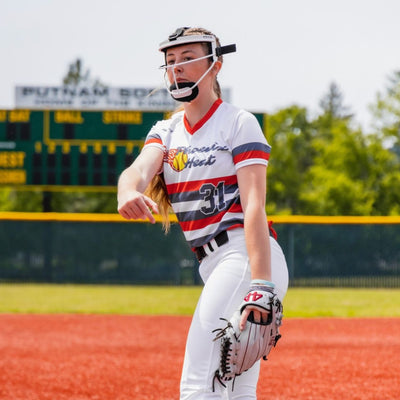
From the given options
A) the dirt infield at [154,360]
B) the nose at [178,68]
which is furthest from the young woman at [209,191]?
the dirt infield at [154,360]

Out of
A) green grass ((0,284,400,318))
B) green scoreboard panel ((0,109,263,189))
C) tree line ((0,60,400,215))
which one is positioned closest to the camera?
green grass ((0,284,400,318))

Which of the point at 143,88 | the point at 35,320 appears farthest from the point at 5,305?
the point at 143,88

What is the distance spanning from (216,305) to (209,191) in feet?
1.37

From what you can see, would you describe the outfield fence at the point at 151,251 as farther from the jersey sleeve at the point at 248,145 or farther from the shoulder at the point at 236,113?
the jersey sleeve at the point at 248,145

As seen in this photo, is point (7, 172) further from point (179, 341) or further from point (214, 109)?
point (214, 109)

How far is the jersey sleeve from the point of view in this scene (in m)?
2.84

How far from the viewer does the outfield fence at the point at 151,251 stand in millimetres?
21359

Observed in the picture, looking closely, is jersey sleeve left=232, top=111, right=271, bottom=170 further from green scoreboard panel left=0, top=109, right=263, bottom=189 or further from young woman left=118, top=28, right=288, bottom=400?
green scoreboard panel left=0, top=109, right=263, bottom=189

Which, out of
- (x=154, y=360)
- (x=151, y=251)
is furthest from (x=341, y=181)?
(x=154, y=360)

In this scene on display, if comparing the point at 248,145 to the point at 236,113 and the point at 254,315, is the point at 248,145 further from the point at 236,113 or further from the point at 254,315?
the point at 254,315

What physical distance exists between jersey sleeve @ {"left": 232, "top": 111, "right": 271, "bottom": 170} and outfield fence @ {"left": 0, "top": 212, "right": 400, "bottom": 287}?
60.5 feet

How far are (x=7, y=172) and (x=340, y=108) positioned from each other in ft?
206

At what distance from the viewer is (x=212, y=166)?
2898mm

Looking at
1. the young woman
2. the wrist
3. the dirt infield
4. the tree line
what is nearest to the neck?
the young woman
